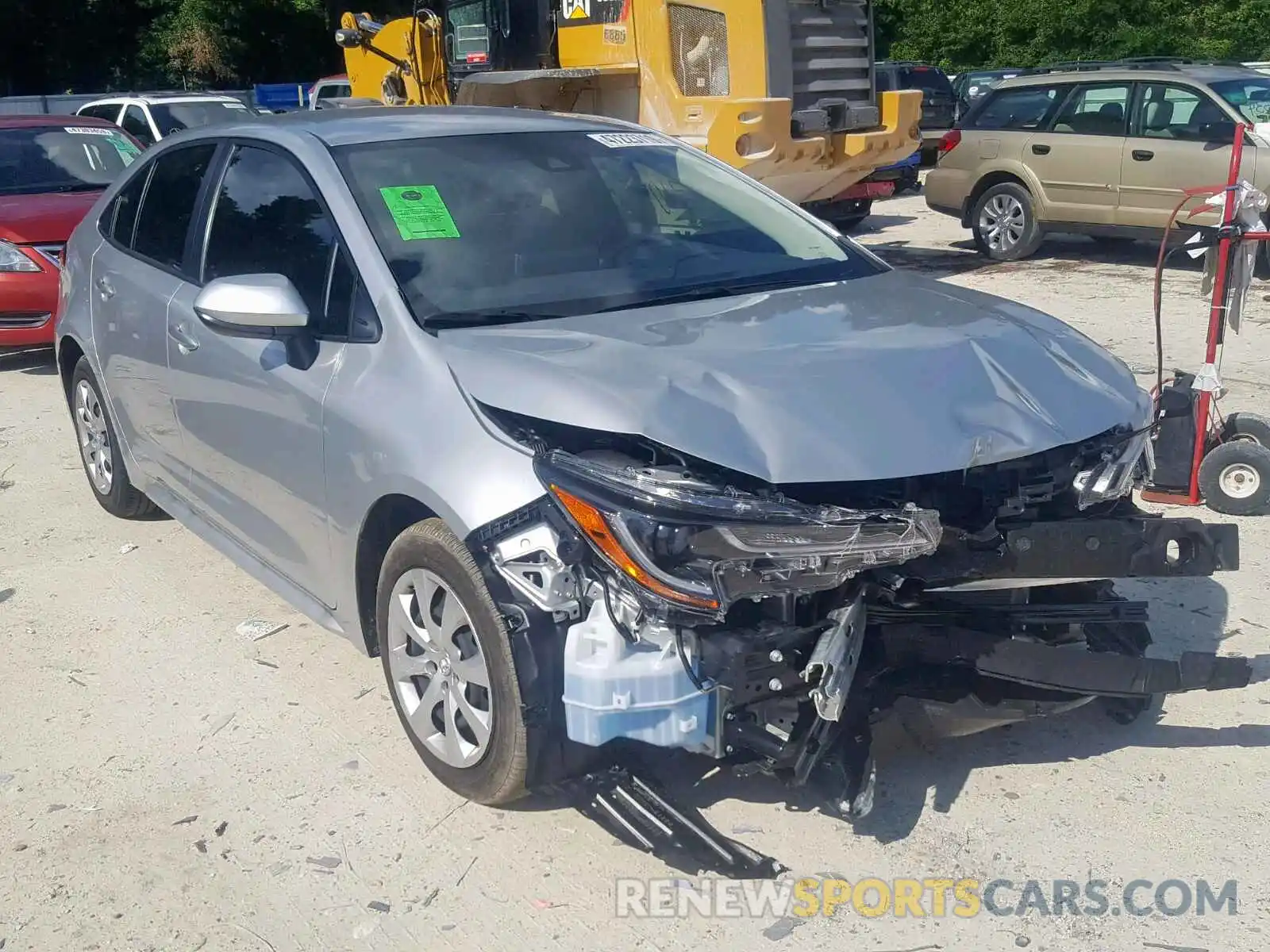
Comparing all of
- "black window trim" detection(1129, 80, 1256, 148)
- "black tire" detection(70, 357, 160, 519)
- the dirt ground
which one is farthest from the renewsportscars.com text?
"black window trim" detection(1129, 80, 1256, 148)

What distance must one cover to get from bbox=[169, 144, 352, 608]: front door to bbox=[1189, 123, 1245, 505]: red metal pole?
11.5 ft

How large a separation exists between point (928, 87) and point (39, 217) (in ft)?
46.7

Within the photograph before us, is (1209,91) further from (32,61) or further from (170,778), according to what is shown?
(32,61)

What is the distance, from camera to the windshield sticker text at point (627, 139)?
4492mm

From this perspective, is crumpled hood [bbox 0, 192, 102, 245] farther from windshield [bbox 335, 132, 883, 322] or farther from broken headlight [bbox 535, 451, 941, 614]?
broken headlight [bbox 535, 451, 941, 614]

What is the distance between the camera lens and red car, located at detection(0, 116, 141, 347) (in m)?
8.77

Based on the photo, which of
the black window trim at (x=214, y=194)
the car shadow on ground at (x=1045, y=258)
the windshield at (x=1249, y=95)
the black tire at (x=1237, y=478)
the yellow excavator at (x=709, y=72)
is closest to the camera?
the black window trim at (x=214, y=194)

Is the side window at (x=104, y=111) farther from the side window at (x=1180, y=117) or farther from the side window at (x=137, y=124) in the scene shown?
the side window at (x=1180, y=117)

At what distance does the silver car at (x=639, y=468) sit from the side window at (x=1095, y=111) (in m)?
8.39

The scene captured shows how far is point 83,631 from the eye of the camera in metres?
4.71

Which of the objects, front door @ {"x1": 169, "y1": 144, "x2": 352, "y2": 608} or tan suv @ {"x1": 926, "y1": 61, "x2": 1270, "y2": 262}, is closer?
front door @ {"x1": 169, "y1": 144, "x2": 352, "y2": 608}

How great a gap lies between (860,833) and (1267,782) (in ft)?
3.70

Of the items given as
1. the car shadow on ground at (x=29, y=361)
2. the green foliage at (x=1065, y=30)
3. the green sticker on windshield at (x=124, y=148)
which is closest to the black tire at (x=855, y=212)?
the green sticker on windshield at (x=124, y=148)

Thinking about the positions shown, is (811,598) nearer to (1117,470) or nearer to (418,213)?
(1117,470)
